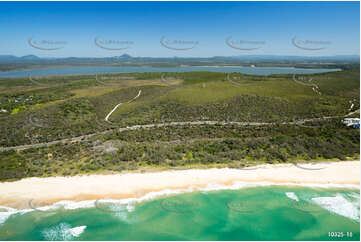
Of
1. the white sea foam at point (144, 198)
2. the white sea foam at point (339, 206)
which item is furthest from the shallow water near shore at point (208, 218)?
the white sea foam at point (144, 198)

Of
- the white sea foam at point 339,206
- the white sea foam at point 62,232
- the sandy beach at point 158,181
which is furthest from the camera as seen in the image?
the sandy beach at point 158,181

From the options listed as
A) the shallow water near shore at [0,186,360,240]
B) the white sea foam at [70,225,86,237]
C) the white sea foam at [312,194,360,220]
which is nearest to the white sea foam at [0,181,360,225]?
the shallow water near shore at [0,186,360,240]

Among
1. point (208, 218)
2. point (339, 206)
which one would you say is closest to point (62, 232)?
point (208, 218)

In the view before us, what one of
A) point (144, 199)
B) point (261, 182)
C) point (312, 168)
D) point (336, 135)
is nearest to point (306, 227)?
point (261, 182)

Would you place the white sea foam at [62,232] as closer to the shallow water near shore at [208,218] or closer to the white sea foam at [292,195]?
the shallow water near shore at [208,218]

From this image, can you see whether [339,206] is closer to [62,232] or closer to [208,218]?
[208,218]

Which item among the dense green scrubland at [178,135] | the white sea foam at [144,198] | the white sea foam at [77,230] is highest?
the dense green scrubland at [178,135]

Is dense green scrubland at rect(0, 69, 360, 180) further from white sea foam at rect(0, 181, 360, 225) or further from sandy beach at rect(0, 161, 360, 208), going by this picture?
white sea foam at rect(0, 181, 360, 225)
